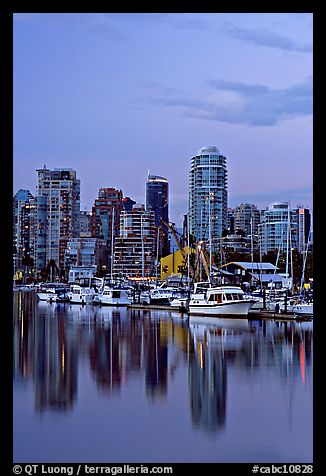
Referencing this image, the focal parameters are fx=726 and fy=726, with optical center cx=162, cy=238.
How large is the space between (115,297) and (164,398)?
26.0m

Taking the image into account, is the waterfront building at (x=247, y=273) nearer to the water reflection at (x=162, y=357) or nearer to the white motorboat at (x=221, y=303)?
the white motorboat at (x=221, y=303)

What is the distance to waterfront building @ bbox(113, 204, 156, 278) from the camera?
81.4 metres

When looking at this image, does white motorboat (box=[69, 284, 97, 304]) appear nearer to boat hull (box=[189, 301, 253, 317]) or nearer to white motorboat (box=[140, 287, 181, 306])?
white motorboat (box=[140, 287, 181, 306])

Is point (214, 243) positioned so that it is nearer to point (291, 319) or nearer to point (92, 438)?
point (291, 319)

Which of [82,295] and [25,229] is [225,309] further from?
[25,229]

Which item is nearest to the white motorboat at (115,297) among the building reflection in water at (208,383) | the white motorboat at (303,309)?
the white motorboat at (303,309)

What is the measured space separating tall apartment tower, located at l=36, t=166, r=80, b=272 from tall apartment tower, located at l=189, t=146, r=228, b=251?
19.8 meters

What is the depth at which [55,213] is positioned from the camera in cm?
10438

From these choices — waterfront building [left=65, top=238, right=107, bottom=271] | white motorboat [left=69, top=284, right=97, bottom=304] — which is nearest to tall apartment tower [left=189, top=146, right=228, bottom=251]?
waterfront building [left=65, top=238, right=107, bottom=271]

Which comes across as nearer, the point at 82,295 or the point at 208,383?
A: the point at 208,383

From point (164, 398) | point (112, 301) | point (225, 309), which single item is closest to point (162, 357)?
point (164, 398)

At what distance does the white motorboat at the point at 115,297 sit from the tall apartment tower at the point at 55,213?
198 ft

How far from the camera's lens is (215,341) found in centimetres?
1839
